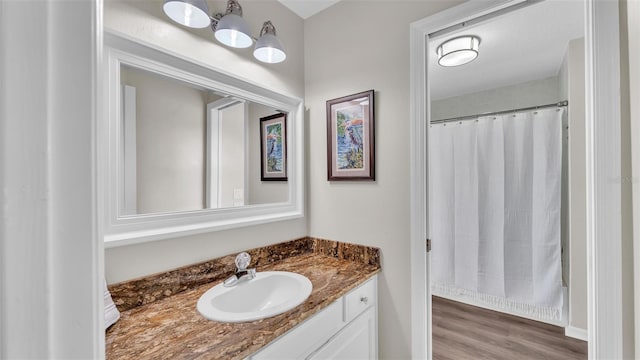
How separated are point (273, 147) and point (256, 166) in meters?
0.17

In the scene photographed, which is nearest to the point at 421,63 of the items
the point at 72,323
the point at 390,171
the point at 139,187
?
the point at 390,171

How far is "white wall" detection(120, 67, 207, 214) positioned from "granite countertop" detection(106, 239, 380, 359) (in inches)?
15.1

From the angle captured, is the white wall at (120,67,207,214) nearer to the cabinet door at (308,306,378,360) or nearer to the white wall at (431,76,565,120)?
the cabinet door at (308,306,378,360)

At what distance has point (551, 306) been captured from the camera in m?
2.15

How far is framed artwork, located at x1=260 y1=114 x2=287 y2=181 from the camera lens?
1572 mm

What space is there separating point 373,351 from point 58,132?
1.62 m

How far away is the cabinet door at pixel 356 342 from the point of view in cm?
112

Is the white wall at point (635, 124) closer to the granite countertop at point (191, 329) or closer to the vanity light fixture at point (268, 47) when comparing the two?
the granite countertop at point (191, 329)

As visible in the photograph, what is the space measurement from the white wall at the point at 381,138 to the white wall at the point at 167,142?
2.48 feet

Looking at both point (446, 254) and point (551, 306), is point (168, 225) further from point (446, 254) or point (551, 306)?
point (551, 306)

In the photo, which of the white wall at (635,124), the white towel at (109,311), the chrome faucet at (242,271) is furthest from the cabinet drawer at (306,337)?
the white wall at (635,124)

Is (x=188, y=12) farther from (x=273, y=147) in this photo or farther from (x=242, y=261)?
(x=242, y=261)

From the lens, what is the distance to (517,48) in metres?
2.09

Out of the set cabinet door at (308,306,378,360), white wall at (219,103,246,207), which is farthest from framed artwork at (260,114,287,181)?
cabinet door at (308,306,378,360)
